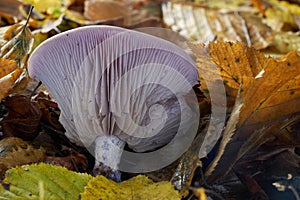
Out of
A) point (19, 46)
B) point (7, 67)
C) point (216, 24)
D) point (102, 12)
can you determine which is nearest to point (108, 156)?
point (7, 67)

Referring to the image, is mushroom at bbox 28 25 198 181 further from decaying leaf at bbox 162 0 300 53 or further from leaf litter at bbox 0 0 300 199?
decaying leaf at bbox 162 0 300 53

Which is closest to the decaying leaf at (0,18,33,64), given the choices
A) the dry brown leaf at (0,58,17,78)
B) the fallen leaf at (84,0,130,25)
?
the dry brown leaf at (0,58,17,78)

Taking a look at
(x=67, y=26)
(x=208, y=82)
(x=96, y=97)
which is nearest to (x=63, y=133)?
(x=96, y=97)

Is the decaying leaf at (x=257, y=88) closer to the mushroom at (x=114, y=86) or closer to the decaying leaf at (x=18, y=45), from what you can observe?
the mushroom at (x=114, y=86)

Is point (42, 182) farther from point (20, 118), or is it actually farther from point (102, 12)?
point (102, 12)

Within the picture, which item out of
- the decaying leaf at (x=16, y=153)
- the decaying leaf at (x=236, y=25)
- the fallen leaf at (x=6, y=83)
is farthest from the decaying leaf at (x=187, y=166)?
the decaying leaf at (x=236, y=25)

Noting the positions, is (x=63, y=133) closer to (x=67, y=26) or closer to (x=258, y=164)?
(x=258, y=164)
